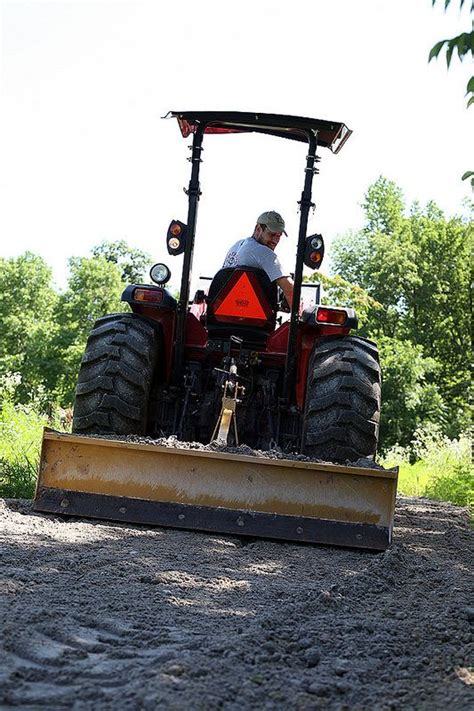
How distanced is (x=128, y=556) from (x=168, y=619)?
3.56ft

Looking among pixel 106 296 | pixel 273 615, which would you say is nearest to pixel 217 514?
pixel 273 615

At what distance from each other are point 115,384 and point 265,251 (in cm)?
137

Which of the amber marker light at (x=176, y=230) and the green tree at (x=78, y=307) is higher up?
the green tree at (x=78, y=307)

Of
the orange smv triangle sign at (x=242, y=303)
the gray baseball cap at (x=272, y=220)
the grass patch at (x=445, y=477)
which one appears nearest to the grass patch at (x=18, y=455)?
the orange smv triangle sign at (x=242, y=303)

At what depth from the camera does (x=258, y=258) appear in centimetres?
660

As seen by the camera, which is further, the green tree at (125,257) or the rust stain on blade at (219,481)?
the green tree at (125,257)

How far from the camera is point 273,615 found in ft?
11.8

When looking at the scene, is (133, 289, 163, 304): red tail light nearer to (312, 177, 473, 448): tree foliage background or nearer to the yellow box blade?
the yellow box blade

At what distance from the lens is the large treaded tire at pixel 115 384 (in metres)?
6.26

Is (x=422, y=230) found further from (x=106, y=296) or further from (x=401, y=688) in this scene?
(x=401, y=688)

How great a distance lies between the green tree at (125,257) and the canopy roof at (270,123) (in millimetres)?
52270

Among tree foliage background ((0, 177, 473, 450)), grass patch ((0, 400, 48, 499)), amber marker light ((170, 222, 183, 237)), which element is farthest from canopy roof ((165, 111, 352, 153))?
tree foliage background ((0, 177, 473, 450))

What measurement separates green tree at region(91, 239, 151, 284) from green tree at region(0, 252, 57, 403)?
4364 millimetres

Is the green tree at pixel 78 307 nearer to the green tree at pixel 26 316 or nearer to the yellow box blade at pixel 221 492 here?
the green tree at pixel 26 316
